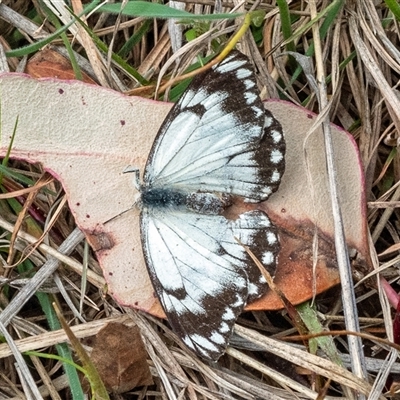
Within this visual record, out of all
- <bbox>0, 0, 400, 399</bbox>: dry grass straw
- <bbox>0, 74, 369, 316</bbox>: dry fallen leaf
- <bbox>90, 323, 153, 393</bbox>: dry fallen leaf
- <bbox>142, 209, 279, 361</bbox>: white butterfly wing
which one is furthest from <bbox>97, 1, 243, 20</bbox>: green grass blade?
<bbox>90, 323, 153, 393</bbox>: dry fallen leaf

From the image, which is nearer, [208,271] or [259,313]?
[208,271]

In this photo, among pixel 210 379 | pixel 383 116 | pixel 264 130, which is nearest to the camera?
pixel 264 130

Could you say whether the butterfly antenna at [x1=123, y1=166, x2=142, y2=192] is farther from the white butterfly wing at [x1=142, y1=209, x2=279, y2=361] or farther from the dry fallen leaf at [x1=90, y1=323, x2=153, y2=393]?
the dry fallen leaf at [x1=90, y1=323, x2=153, y2=393]

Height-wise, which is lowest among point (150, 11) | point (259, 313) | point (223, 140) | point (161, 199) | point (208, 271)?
point (259, 313)

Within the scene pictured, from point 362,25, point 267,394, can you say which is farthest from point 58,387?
point 362,25

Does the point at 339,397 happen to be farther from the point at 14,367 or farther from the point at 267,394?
the point at 14,367

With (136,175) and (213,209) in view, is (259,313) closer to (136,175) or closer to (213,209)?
(213,209)

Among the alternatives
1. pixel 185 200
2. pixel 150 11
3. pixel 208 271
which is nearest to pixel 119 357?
pixel 208 271

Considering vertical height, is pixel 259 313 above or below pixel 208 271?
below
